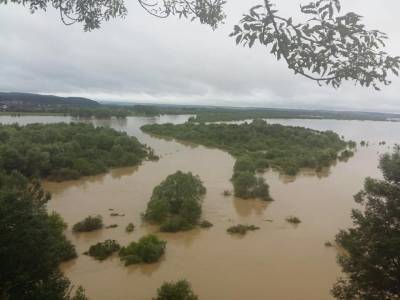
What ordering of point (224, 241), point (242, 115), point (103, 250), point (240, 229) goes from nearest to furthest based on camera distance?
1. point (103, 250)
2. point (224, 241)
3. point (240, 229)
4. point (242, 115)

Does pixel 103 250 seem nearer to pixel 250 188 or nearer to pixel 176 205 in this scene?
pixel 176 205

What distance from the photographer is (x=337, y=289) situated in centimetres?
797

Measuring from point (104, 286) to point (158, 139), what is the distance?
35.8m

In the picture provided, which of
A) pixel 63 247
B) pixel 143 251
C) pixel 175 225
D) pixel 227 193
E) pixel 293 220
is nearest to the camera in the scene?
pixel 63 247

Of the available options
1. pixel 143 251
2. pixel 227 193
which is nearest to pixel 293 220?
pixel 227 193

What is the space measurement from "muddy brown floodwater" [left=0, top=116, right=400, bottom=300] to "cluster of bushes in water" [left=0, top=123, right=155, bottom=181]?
1.26 metres

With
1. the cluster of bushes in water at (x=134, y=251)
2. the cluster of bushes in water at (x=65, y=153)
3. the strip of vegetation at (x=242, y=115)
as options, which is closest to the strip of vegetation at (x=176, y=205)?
the cluster of bushes in water at (x=134, y=251)

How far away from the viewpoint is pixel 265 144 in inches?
1630

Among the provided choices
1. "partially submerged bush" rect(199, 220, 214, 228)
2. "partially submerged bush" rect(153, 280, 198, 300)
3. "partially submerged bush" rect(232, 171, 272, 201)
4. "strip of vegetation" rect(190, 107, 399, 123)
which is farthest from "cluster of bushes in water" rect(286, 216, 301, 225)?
"strip of vegetation" rect(190, 107, 399, 123)

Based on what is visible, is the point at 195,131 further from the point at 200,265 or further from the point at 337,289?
the point at 337,289

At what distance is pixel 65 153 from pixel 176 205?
41.9 ft

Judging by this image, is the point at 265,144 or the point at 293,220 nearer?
the point at 293,220

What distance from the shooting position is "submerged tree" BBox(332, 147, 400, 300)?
7.63 m

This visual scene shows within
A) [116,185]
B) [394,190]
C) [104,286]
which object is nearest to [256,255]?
[104,286]
